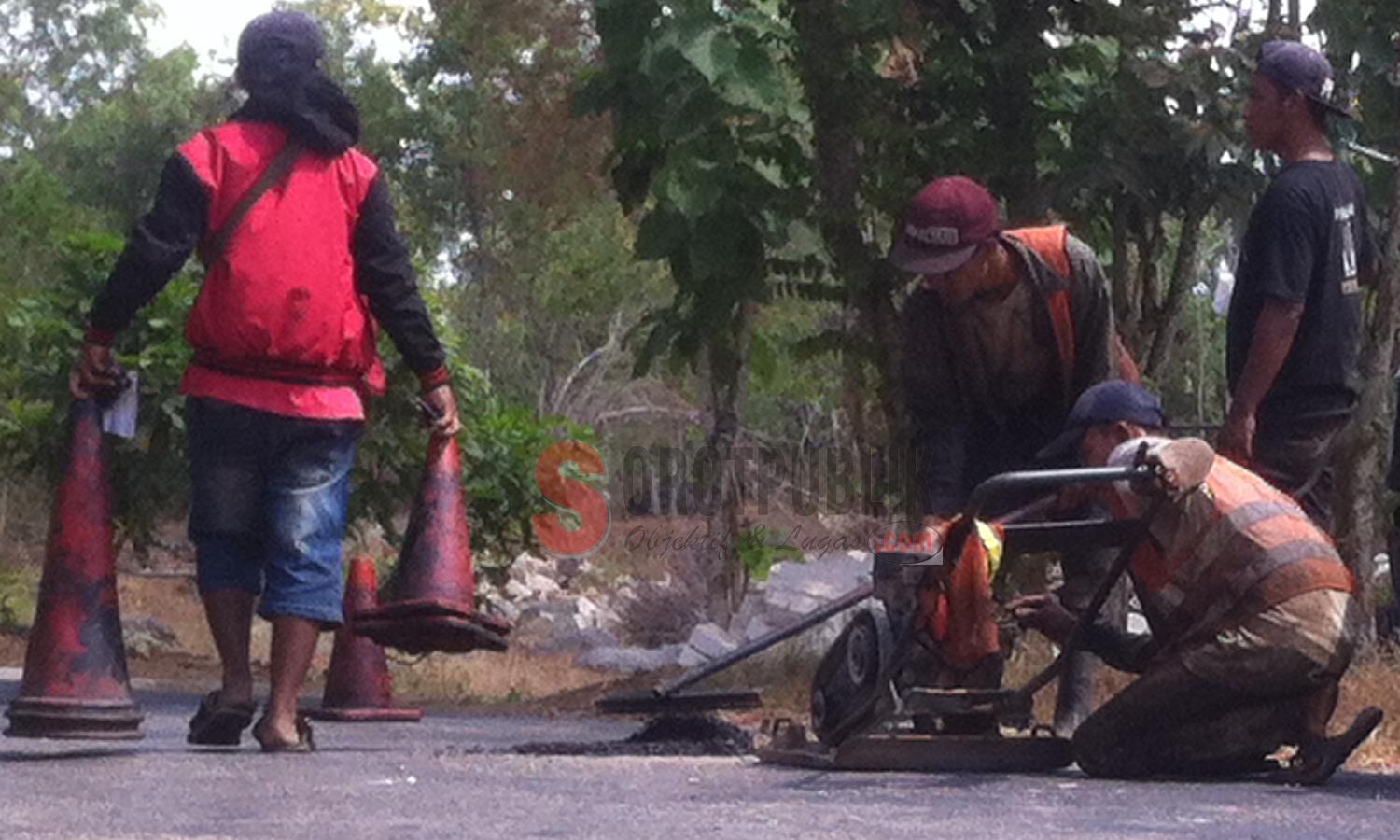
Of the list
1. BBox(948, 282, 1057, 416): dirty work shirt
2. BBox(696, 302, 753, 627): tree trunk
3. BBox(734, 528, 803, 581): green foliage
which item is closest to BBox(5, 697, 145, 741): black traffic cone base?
BBox(948, 282, 1057, 416): dirty work shirt

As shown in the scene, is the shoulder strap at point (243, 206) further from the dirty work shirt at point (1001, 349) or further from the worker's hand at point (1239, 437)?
the worker's hand at point (1239, 437)

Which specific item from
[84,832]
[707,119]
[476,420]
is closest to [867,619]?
[84,832]

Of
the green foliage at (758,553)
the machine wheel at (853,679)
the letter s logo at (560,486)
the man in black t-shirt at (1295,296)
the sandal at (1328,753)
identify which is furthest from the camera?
the green foliage at (758,553)

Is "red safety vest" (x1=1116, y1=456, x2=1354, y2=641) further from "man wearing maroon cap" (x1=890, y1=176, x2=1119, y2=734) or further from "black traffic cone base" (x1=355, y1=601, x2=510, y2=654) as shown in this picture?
"black traffic cone base" (x1=355, y1=601, x2=510, y2=654)

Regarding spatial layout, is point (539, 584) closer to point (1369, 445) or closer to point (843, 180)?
point (843, 180)

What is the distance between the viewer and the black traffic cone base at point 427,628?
24.8 feet

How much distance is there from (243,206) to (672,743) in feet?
6.68

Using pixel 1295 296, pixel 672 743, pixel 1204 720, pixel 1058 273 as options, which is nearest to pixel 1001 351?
pixel 1058 273

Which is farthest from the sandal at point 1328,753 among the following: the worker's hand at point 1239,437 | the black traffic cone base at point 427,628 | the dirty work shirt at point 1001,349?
the black traffic cone base at point 427,628

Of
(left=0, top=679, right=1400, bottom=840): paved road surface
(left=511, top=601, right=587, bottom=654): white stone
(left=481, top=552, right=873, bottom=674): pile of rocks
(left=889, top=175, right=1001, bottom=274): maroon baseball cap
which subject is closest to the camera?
(left=0, top=679, right=1400, bottom=840): paved road surface

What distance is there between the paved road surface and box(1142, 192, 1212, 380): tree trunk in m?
5.59

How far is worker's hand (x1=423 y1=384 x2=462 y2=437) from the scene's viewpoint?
25.3 ft

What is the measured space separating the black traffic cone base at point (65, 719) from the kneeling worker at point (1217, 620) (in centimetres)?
254

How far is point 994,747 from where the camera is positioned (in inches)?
268
